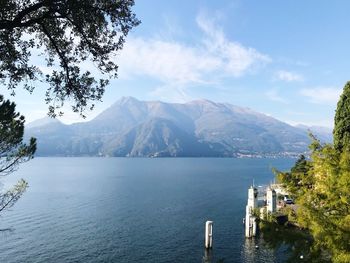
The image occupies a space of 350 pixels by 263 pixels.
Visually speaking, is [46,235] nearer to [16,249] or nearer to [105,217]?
[16,249]

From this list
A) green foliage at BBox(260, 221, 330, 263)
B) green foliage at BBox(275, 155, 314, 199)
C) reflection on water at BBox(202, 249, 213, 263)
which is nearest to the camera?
green foliage at BBox(260, 221, 330, 263)

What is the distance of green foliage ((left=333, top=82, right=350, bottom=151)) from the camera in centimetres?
4262

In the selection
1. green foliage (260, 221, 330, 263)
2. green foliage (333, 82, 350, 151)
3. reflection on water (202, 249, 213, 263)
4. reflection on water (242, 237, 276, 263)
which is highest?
green foliage (333, 82, 350, 151)

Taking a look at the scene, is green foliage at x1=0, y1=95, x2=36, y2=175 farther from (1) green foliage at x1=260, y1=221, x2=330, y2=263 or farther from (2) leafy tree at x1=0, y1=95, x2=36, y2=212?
(1) green foliage at x1=260, y1=221, x2=330, y2=263

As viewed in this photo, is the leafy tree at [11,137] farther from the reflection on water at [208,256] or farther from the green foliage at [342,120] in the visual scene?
the reflection on water at [208,256]

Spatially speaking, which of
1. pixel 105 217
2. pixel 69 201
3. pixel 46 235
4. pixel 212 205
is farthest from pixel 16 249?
pixel 212 205

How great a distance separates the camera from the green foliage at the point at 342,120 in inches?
1678

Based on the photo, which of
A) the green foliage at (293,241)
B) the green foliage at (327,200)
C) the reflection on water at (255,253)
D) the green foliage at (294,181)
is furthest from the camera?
the reflection on water at (255,253)

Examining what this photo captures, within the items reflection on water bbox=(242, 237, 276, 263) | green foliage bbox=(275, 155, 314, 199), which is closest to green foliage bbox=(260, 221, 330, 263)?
green foliage bbox=(275, 155, 314, 199)

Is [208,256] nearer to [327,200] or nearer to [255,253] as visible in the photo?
[255,253]

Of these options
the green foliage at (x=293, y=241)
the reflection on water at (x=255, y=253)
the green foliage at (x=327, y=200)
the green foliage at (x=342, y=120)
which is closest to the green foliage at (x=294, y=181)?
the green foliage at (x=327, y=200)

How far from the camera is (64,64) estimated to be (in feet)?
41.8

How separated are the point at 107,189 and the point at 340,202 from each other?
5539 inches

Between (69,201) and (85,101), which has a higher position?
(85,101)
